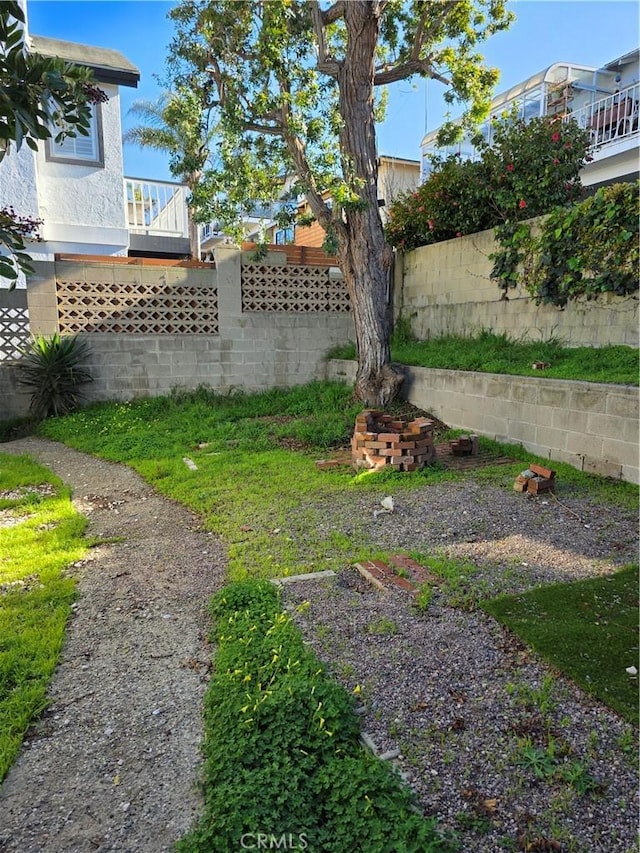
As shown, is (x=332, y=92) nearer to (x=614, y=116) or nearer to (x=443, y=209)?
(x=443, y=209)

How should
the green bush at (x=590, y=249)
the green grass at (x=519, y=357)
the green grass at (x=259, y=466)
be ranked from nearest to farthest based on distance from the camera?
the green grass at (x=259, y=466) → the green grass at (x=519, y=357) → the green bush at (x=590, y=249)

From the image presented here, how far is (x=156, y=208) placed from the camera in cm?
1315

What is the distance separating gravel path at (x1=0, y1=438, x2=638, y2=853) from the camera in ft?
4.79

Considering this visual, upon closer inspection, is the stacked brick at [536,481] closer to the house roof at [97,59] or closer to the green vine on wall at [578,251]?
the green vine on wall at [578,251]

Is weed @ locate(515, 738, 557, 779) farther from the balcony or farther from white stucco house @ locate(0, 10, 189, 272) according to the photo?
the balcony

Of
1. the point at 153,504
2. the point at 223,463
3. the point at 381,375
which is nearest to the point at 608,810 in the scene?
the point at 153,504

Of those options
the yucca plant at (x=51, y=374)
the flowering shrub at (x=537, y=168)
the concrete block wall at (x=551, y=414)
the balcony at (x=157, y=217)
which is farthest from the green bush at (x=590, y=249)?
the balcony at (x=157, y=217)

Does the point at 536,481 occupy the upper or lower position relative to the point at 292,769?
upper

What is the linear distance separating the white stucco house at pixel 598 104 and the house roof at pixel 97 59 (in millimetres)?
6310

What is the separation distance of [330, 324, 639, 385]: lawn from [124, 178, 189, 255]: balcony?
7.76 m

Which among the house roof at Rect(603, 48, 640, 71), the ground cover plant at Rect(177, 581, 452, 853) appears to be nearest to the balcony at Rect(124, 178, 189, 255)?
the house roof at Rect(603, 48, 640, 71)

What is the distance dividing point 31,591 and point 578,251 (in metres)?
5.85

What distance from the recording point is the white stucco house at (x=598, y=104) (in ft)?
32.0

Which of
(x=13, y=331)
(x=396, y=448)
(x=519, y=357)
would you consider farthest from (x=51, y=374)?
(x=519, y=357)
